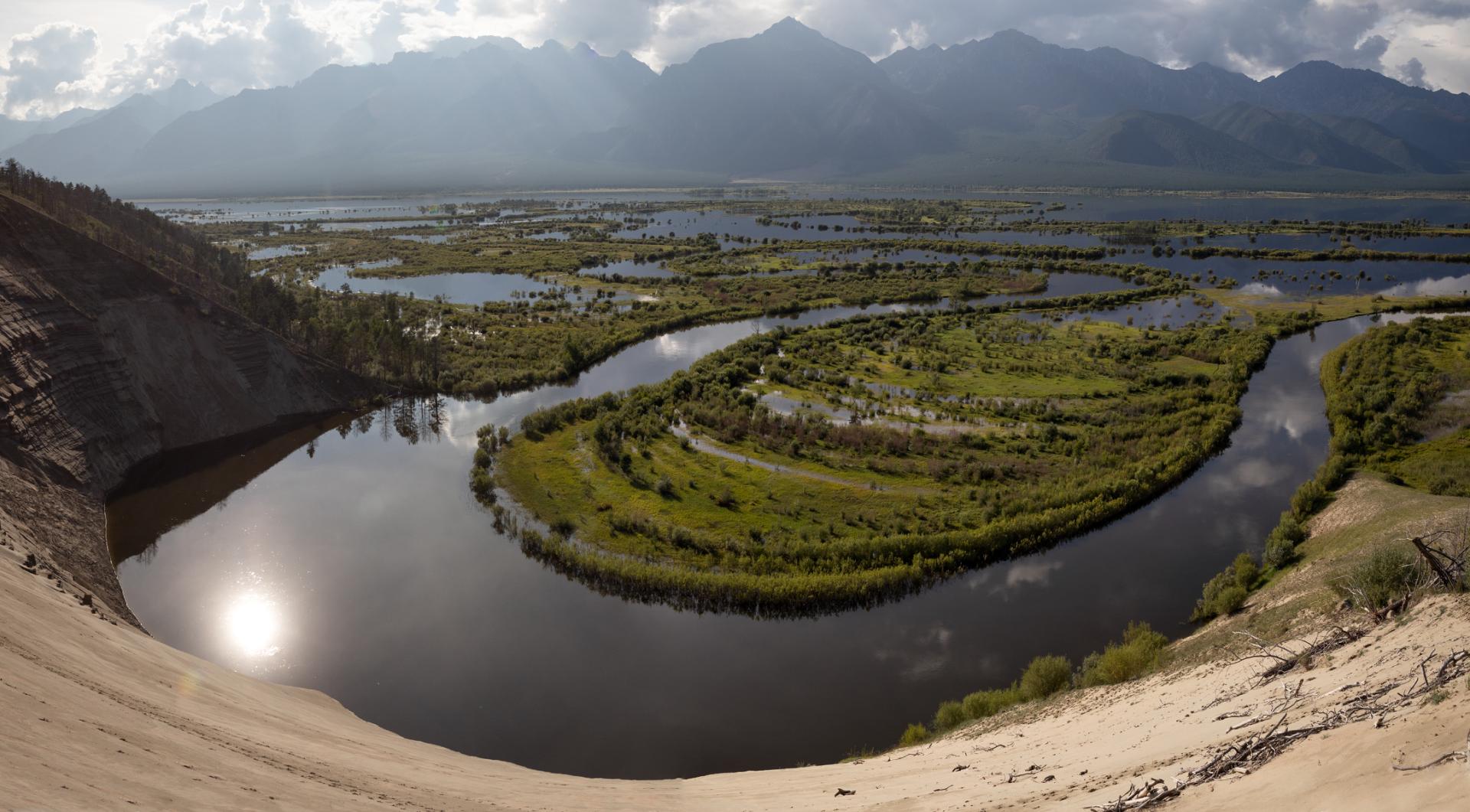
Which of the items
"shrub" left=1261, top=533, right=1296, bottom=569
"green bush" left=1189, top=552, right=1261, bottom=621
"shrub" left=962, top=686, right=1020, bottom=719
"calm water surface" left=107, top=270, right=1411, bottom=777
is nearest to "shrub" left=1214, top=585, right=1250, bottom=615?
"green bush" left=1189, top=552, right=1261, bottom=621

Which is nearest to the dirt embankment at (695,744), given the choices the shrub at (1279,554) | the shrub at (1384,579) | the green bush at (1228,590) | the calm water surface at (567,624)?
the shrub at (1279,554)

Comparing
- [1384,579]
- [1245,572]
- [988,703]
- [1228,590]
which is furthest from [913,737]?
[1245,572]

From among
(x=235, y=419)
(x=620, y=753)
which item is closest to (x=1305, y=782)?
(x=620, y=753)

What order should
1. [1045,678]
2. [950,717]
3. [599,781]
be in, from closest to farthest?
[599,781], [950,717], [1045,678]

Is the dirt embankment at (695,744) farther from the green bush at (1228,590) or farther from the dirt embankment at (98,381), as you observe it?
the green bush at (1228,590)

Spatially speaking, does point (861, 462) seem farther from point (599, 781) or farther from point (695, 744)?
point (599, 781)

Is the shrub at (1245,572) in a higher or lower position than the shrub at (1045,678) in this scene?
higher

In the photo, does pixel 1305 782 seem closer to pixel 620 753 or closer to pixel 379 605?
pixel 620 753
